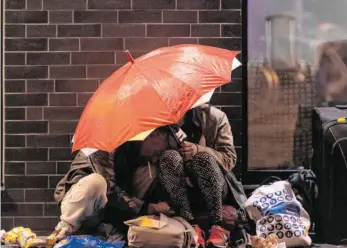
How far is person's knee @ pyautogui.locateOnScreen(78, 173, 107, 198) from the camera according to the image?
4.19m

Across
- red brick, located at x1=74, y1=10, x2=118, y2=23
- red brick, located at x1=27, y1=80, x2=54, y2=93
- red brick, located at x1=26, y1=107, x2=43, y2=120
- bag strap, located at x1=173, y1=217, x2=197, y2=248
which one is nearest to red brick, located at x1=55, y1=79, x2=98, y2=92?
red brick, located at x1=27, y1=80, x2=54, y2=93

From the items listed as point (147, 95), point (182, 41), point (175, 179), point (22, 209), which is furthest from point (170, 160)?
point (22, 209)

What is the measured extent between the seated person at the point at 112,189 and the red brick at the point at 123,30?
1.14m

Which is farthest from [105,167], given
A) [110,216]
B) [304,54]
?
[304,54]

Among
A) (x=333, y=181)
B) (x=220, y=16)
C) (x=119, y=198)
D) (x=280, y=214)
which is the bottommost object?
(x=280, y=214)

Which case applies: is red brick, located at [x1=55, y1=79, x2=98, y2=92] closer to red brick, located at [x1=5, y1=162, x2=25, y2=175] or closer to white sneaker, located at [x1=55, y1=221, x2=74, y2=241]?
red brick, located at [x1=5, y1=162, x2=25, y2=175]

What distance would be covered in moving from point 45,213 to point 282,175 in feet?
6.97

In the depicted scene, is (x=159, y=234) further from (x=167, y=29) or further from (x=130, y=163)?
(x=167, y=29)

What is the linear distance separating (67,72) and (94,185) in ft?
4.37

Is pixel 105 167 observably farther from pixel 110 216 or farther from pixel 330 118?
pixel 330 118

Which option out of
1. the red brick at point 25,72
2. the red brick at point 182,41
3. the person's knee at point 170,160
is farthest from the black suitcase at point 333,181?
the red brick at point 25,72

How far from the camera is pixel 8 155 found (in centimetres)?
512

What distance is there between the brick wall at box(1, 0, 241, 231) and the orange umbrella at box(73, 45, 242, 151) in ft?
3.14

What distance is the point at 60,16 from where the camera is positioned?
201 inches
